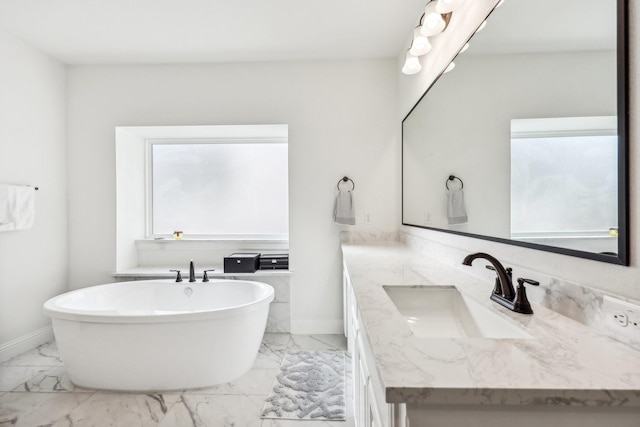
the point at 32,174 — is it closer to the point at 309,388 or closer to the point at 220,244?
the point at 220,244

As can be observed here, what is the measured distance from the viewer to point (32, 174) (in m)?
2.51

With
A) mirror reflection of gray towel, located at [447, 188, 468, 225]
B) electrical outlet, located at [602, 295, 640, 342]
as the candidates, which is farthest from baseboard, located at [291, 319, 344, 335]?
electrical outlet, located at [602, 295, 640, 342]

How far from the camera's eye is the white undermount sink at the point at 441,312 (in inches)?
39.2

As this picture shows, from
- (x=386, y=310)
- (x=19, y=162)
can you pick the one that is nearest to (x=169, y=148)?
(x=19, y=162)

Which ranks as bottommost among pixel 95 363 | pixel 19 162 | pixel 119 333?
pixel 95 363

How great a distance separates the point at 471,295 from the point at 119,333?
1962 millimetres

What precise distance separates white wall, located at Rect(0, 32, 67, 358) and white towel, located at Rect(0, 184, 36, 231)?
94 millimetres

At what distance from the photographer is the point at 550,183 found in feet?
2.96

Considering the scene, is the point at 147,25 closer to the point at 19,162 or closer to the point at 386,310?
the point at 19,162

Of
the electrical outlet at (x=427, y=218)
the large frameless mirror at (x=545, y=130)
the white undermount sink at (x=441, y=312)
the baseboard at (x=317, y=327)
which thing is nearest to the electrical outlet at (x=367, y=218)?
the electrical outlet at (x=427, y=218)

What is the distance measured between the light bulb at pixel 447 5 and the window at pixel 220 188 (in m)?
1.93

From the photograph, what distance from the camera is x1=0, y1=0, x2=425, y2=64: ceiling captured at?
2036 mm

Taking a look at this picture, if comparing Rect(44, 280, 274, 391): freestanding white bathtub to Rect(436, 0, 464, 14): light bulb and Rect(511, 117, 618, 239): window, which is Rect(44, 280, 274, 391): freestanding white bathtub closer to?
Rect(511, 117, 618, 239): window

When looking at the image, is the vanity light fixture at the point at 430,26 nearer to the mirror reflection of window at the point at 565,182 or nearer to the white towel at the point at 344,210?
the mirror reflection of window at the point at 565,182
